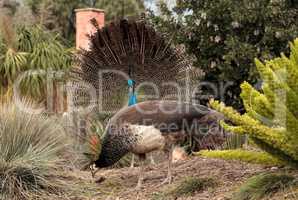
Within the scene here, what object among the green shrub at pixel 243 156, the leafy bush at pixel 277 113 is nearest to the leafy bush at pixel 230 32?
the green shrub at pixel 243 156

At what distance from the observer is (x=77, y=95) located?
8.62 m

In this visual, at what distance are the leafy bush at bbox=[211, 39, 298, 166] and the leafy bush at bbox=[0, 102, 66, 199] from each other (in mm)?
2045

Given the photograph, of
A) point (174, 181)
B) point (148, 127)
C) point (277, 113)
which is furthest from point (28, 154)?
point (277, 113)

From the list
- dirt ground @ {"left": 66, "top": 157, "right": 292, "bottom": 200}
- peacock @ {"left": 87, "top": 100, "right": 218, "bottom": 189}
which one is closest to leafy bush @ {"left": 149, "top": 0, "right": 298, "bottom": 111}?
dirt ground @ {"left": 66, "top": 157, "right": 292, "bottom": 200}

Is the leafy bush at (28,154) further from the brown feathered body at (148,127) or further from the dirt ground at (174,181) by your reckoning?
the brown feathered body at (148,127)

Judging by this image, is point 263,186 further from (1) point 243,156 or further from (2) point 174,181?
(2) point 174,181

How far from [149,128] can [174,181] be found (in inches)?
23.5

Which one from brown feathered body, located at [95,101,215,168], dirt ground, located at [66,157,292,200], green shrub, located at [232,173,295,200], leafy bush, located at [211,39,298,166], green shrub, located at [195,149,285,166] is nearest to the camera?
leafy bush, located at [211,39,298,166]

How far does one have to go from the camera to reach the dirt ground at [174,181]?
5.26m

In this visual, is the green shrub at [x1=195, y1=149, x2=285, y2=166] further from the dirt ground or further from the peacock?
the peacock

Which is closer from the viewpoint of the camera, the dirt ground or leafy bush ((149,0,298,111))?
the dirt ground

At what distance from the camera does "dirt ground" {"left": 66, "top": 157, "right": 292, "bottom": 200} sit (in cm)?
526

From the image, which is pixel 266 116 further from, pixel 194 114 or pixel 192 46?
pixel 192 46

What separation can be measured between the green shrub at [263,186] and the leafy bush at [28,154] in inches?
76.1
